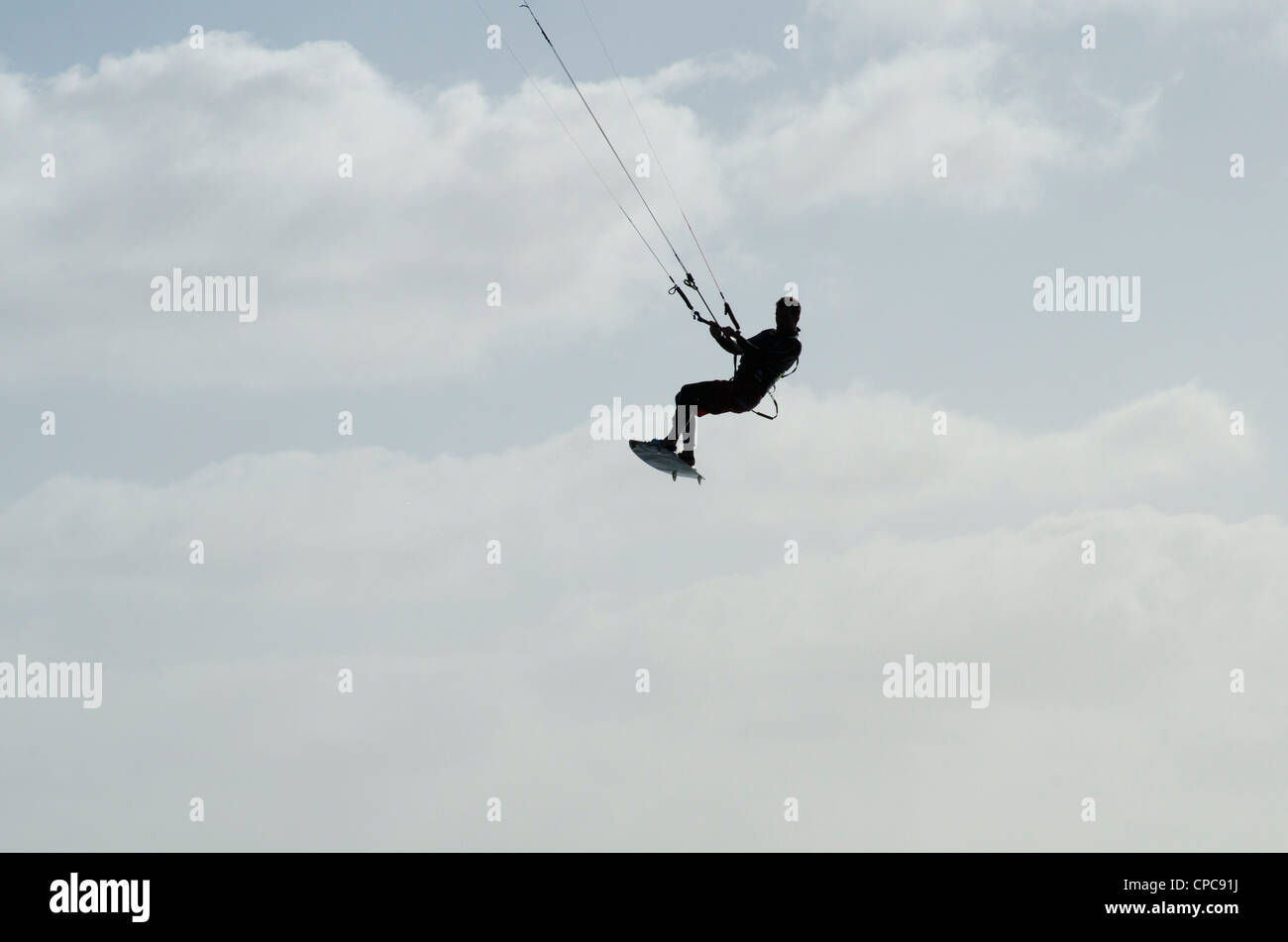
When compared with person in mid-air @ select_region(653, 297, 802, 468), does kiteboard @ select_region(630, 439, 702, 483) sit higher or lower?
lower

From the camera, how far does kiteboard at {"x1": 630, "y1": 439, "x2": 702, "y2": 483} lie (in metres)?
34.5

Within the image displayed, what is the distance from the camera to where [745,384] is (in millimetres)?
34375

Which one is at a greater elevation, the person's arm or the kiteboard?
the person's arm

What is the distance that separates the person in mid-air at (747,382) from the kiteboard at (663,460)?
0.10 metres

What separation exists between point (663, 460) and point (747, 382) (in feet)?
6.02

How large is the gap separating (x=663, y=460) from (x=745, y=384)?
1.79 metres

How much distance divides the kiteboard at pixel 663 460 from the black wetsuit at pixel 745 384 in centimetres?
30

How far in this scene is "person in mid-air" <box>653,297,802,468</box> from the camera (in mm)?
34219

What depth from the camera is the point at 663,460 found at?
34.8m

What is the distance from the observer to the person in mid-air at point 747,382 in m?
34.2

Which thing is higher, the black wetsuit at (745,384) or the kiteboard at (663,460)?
the black wetsuit at (745,384)
